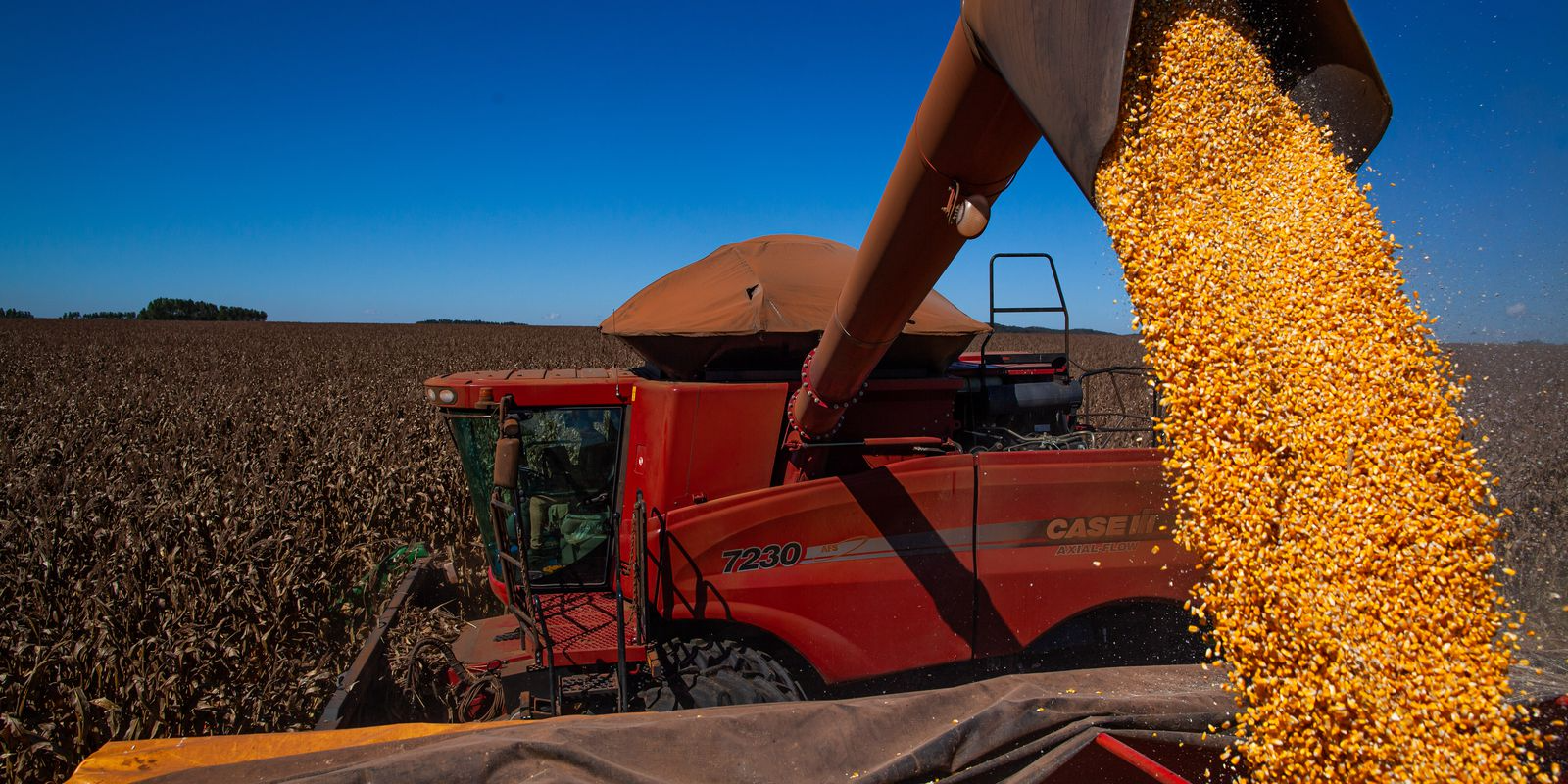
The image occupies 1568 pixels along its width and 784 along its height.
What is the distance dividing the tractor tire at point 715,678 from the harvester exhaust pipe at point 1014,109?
133 centimetres

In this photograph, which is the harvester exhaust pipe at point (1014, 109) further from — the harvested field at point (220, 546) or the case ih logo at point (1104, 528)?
the case ih logo at point (1104, 528)

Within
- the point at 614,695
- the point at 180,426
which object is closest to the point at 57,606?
the point at 614,695

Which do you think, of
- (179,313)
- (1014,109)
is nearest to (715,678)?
(1014,109)

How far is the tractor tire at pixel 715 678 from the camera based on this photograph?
3230 mm

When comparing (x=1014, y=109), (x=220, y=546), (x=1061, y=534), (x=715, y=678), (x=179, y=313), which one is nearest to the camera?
(x=1014, y=109)

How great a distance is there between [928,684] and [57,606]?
472 centimetres

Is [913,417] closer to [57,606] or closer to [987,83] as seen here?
[987,83]

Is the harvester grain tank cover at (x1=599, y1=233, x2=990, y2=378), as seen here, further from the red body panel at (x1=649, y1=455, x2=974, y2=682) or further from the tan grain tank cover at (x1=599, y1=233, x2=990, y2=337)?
the red body panel at (x1=649, y1=455, x2=974, y2=682)

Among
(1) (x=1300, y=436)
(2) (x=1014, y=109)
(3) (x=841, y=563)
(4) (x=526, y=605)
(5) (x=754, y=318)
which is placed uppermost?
(2) (x=1014, y=109)

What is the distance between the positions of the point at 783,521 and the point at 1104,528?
131 cm

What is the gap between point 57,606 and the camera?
4.67 m

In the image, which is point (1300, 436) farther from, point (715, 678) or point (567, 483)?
point (567, 483)

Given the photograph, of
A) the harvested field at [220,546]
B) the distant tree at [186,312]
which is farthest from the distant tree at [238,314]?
the harvested field at [220,546]

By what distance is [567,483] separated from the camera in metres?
3.75
